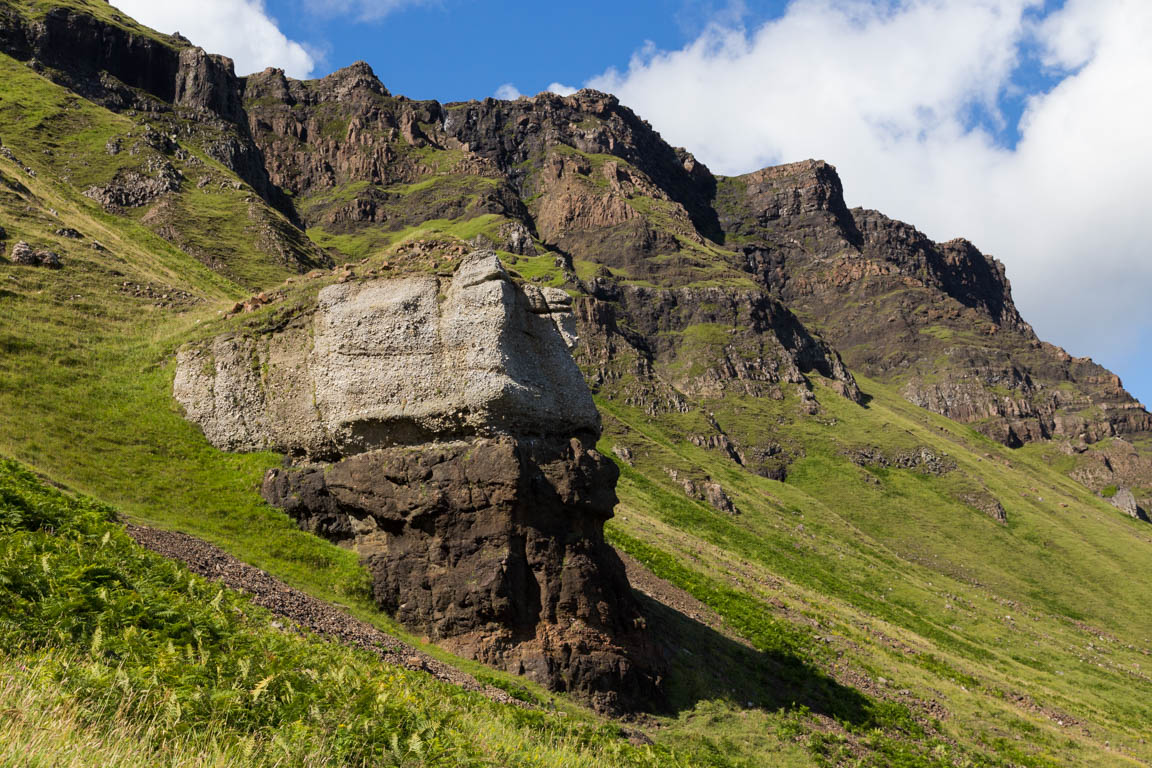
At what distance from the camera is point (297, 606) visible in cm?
1727

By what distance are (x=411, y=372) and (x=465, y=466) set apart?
11.9 ft

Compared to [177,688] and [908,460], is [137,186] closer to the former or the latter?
[177,688]

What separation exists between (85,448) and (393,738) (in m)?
20.9

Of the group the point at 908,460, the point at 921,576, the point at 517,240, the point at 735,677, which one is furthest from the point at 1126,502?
the point at 735,677

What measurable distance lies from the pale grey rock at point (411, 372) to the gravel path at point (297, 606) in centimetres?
608

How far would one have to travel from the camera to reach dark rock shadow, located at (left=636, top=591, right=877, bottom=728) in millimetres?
22812

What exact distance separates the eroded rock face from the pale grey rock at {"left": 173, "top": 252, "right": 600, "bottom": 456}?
5 cm

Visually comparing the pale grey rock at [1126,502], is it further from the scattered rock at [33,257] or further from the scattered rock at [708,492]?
the scattered rock at [33,257]

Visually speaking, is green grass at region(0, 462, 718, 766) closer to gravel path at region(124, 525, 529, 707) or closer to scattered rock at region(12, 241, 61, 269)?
gravel path at region(124, 525, 529, 707)

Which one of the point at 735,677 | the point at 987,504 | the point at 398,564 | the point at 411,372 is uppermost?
the point at 987,504

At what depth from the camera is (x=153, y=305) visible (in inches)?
1389

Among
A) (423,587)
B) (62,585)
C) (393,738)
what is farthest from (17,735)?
(423,587)

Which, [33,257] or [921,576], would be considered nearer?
[33,257]

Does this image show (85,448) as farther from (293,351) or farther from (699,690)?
(699,690)
